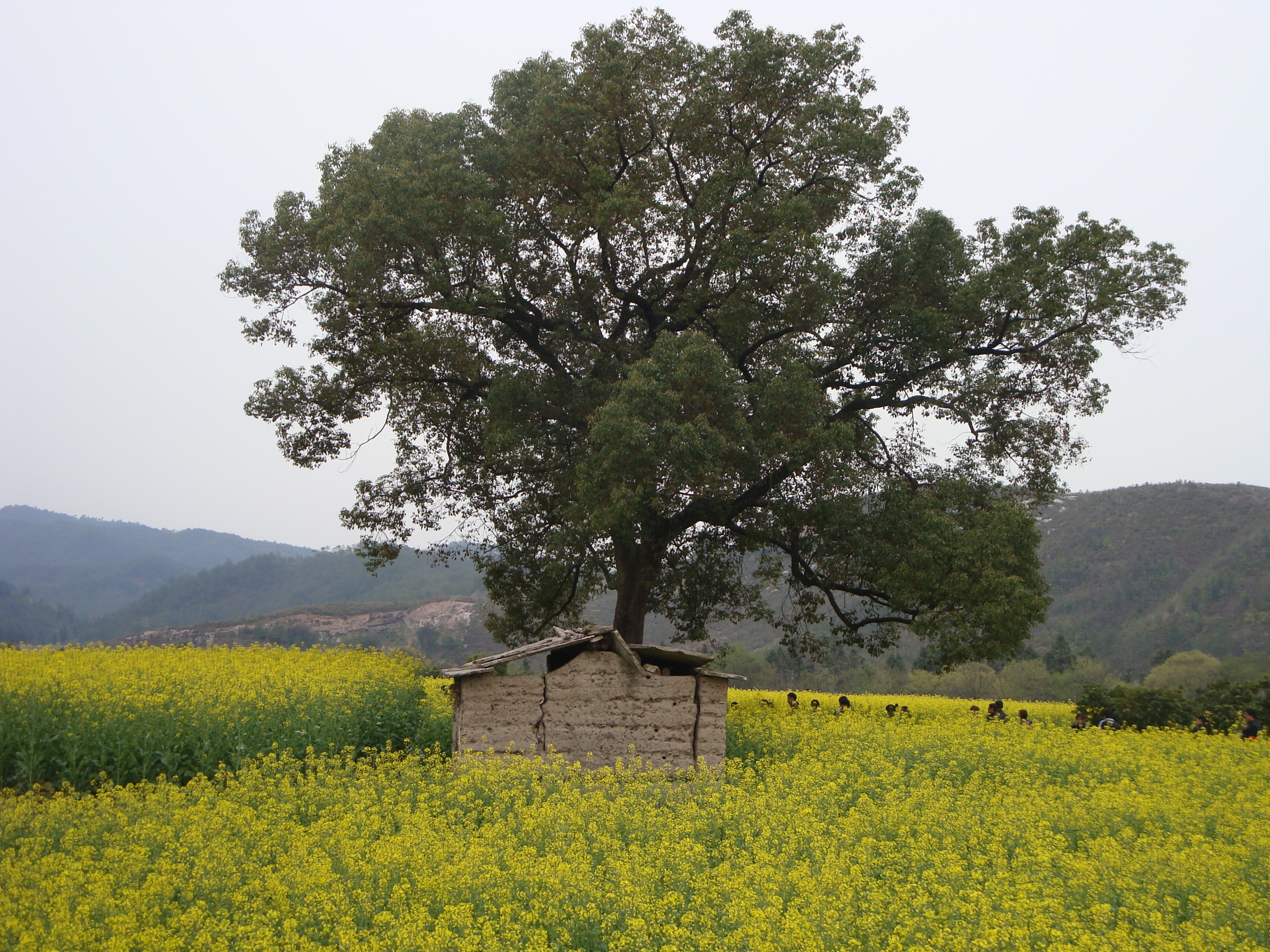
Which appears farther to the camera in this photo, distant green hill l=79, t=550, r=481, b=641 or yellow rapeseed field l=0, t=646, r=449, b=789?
distant green hill l=79, t=550, r=481, b=641

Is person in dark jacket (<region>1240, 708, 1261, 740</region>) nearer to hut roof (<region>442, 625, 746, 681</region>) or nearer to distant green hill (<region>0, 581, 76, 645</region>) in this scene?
hut roof (<region>442, 625, 746, 681</region>)

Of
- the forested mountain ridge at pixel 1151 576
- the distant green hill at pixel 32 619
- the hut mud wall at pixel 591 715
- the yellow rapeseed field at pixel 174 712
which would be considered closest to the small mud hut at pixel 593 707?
the hut mud wall at pixel 591 715

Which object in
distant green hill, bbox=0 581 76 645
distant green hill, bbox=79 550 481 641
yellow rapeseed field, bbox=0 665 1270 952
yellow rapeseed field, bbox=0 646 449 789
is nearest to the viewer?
yellow rapeseed field, bbox=0 665 1270 952

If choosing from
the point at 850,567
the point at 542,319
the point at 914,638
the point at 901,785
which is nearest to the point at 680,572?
the point at 850,567

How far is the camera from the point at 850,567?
1897 centimetres

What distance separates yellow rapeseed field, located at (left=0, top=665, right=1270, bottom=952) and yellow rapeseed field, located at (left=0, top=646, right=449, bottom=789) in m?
0.73

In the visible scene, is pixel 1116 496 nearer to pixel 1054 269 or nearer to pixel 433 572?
pixel 1054 269

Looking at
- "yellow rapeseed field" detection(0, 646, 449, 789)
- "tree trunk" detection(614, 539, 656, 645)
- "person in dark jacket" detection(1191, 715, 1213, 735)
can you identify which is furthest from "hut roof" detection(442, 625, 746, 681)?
"person in dark jacket" detection(1191, 715, 1213, 735)

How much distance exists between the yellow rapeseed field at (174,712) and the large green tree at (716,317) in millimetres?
4981

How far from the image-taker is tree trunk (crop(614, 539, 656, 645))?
65.4 ft

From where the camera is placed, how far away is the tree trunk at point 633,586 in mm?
19922

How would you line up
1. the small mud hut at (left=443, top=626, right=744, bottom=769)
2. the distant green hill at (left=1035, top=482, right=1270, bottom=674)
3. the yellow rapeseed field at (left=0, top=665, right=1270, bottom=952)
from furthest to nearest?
1. the distant green hill at (left=1035, top=482, right=1270, bottom=674)
2. the small mud hut at (left=443, top=626, right=744, bottom=769)
3. the yellow rapeseed field at (left=0, top=665, right=1270, bottom=952)

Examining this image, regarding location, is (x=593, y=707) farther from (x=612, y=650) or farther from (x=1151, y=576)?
(x=1151, y=576)

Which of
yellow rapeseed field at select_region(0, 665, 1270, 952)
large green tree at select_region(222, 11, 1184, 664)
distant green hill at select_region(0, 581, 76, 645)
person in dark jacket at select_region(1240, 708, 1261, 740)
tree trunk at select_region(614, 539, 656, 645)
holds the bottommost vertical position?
distant green hill at select_region(0, 581, 76, 645)
